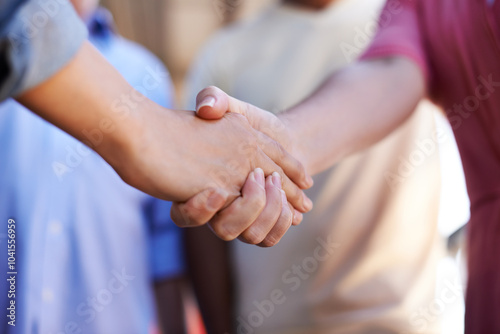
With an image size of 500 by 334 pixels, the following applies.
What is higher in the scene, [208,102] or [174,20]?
[208,102]

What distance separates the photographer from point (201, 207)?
1.94ft

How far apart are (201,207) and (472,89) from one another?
393 mm

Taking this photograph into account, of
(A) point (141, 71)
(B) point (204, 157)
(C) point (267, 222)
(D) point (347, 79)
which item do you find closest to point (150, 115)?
(B) point (204, 157)

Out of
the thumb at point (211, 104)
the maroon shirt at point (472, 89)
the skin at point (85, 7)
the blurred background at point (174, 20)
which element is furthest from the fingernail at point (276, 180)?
the blurred background at point (174, 20)

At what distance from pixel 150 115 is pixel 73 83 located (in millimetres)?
102

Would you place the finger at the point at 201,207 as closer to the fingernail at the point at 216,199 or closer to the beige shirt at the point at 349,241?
the fingernail at the point at 216,199

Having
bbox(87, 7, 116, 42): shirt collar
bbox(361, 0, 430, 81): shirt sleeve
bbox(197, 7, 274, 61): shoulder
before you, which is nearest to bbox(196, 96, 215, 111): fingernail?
bbox(361, 0, 430, 81): shirt sleeve

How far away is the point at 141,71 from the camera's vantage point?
1088 mm

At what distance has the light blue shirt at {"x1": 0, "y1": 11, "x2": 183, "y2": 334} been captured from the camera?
Answer: 0.85 m

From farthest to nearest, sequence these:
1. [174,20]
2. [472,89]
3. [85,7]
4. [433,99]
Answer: [174,20] < [85,7] < [433,99] < [472,89]

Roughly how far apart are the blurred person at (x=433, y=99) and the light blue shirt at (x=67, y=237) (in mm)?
400

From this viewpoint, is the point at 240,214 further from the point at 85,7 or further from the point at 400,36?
the point at 85,7

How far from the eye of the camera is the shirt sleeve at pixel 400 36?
71cm

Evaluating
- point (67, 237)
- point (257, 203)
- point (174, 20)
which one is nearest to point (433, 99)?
point (257, 203)
